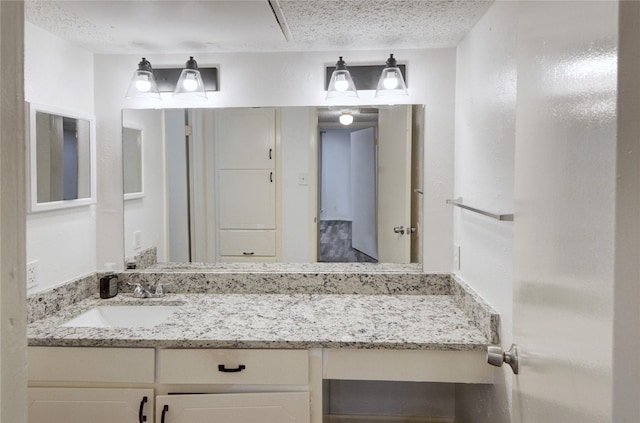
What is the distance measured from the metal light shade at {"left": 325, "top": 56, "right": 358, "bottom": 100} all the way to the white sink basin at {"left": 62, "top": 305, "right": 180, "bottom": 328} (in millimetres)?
1205

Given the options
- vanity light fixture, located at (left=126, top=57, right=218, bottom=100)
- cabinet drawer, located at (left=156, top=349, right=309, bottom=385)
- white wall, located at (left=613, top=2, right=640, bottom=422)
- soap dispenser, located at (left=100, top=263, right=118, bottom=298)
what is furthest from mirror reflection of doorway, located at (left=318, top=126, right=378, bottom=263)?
white wall, located at (left=613, top=2, right=640, bottom=422)

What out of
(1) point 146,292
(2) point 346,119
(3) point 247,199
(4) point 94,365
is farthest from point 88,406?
(2) point 346,119

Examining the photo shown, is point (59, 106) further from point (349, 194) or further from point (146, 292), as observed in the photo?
point (349, 194)

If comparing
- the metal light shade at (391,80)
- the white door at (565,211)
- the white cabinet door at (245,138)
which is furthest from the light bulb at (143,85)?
the white door at (565,211)

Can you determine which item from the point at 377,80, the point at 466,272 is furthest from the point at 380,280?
the point at 377,80

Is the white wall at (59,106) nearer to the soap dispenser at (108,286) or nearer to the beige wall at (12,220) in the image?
the soap dispenser at (108,286)

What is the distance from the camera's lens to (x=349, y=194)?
2.28 m

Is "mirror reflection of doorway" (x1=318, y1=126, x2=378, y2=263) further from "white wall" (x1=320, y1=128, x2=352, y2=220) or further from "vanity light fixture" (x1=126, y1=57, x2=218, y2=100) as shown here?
"vanity light fixture" (x1=126, y1=57, x2=218, y2=100)

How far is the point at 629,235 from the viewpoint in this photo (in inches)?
22.7

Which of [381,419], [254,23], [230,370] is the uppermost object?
[254,23]

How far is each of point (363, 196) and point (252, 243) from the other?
1.93ft

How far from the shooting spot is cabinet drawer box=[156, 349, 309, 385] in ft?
5.40

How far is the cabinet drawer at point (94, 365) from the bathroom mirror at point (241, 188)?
2.27ft

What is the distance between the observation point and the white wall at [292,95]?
2176 millimetres
